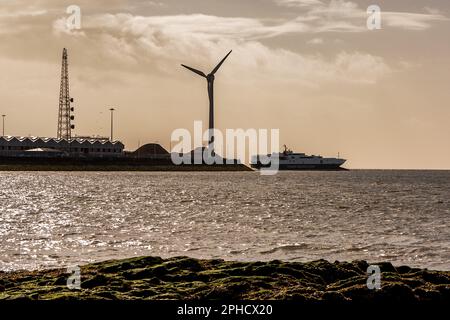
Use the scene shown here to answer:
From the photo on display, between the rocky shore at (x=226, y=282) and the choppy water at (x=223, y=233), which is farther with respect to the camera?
the choppy water at (x=223, y=233)

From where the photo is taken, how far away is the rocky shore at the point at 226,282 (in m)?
23.2

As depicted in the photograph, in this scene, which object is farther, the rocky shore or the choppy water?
the choppy water

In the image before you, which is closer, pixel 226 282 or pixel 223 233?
pixel 226 282

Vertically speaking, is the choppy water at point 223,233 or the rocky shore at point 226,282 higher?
the rocky shore at point 226,282

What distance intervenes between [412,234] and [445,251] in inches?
432

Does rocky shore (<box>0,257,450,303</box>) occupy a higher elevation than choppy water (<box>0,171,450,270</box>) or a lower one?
higher

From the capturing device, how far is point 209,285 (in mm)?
25453

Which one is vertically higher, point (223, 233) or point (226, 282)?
point (226, 282)

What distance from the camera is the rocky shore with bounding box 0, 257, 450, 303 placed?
23188 millimetres

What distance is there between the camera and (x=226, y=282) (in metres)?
26.1
